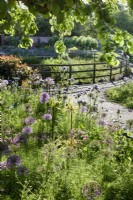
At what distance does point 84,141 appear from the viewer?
239 inches

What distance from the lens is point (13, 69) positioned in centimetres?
1444

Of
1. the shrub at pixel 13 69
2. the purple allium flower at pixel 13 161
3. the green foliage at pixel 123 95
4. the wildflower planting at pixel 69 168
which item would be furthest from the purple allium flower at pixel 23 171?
the shrub at pixel 13 69

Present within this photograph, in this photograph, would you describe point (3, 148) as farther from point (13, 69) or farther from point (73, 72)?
point (73, 72)

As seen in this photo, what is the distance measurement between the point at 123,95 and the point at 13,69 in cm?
442

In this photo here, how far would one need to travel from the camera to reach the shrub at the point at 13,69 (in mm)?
14070

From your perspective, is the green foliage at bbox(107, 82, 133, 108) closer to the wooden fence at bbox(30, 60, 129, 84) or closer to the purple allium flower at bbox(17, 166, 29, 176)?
the wooden fence at bbox(30, 60, 129, 84)

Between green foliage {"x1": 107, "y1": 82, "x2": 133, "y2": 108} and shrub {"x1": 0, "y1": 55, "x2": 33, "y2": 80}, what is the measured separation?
3.30 meters

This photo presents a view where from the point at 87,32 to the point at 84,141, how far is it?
5412 centimetres

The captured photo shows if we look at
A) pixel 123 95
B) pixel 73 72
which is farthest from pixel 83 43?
pixel 123 95

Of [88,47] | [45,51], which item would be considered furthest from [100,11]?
[88,47]

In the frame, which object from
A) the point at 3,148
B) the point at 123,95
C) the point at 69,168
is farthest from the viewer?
the point at 123,95

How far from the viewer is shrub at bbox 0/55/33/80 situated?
46.2 feet

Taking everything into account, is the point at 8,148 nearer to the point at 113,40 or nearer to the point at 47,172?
the point at 47,172

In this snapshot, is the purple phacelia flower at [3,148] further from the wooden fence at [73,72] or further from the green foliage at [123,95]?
the wooden fence at [73,72]
